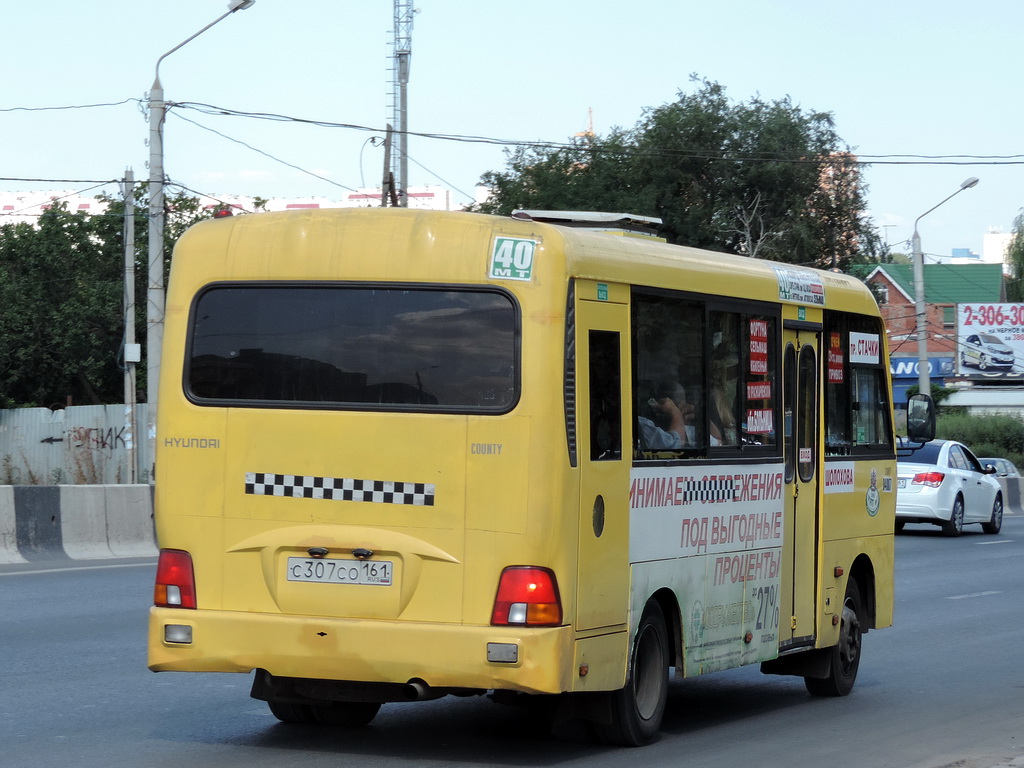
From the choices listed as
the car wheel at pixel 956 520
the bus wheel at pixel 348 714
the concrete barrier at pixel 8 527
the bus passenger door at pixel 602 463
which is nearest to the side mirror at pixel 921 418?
the bus passenger door at pixel 602 463

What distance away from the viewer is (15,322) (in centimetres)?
5028

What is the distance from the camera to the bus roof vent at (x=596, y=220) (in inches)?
318

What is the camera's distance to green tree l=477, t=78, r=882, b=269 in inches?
1980

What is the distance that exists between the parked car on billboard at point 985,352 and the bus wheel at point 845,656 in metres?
64.3

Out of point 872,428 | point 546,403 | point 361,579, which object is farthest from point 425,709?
point 872,428

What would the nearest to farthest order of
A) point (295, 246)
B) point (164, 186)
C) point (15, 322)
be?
point (295, 246), point (164, 186), point (15, 322)

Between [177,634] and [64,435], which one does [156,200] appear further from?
[177,634]

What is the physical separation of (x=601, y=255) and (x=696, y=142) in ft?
148

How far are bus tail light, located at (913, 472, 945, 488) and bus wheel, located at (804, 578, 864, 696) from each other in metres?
16.1

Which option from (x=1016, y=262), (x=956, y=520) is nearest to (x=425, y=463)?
(x=956, y=520)

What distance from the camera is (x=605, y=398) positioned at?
7145 millimetres

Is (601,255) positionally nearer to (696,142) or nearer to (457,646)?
(457,646)

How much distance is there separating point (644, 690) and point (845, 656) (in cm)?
285

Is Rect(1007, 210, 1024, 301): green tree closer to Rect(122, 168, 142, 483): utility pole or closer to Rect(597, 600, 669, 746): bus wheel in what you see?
Rect(122, 168, 142, 483): utility pole
